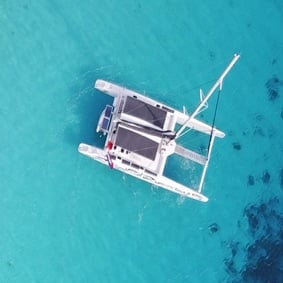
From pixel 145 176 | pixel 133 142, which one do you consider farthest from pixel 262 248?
pixel 133 142

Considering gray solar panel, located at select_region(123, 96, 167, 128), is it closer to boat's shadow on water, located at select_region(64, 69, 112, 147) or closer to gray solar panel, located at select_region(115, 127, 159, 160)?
gray solar panel, located at select_region(115, 127, 159, 160)

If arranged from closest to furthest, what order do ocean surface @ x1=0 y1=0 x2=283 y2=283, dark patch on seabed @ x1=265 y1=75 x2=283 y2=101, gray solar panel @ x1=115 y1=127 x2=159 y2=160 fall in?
gray solar panel @ x1=115 y1=127 x2=159 y2=160, ocean surface @ x1=0 y1=0 x2=283 y2=283, dark patch on seabed @ x1=265 y1=75 x2=283 y2=101

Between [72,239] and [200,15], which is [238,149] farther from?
[72,239]

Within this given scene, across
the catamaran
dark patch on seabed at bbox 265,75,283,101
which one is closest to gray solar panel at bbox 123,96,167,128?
the catamaran

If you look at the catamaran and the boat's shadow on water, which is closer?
the catamaran

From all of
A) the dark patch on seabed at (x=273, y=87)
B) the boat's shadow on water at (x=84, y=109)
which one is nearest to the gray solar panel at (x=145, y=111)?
the boat's shadow on water at (x=84, y=109)

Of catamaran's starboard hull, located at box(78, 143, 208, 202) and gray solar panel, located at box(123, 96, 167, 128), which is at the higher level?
gray solar panel, located at box(123, 96, 167, 128)

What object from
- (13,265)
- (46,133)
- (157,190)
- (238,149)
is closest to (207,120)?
(238,149)

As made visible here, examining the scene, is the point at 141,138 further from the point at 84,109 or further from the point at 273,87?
the point at 273,87
